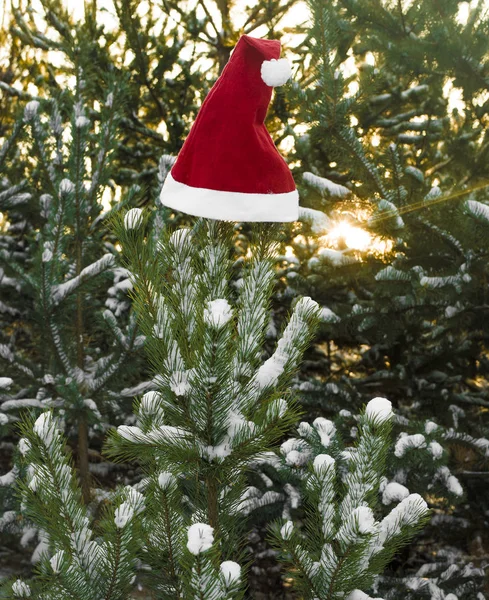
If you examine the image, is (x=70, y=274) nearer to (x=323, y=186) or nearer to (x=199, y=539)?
(x=323, y=186)

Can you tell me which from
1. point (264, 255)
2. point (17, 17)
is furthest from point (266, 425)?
point (17, 17)

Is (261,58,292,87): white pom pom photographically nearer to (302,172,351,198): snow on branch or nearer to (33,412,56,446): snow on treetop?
(33,412,56,446): snow on treetop

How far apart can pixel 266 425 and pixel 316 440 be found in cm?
101

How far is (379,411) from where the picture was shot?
59.0 inches

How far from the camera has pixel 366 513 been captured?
1281 millimetres

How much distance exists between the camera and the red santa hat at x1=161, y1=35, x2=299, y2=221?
143cm

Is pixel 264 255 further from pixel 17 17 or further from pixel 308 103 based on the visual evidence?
pixel 17 17

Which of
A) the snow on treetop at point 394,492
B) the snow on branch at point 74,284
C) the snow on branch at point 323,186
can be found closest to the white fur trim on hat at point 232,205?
the snow on treetop at point 394,492

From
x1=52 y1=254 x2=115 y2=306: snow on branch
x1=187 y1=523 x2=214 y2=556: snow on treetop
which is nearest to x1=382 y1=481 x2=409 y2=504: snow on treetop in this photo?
x1=187 y1=523 x2=214 y2=556: snow on treetop

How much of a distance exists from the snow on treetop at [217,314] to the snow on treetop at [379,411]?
0.54 m

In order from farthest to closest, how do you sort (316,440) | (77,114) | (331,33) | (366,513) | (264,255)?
(77,114), (331,33), (316,440), (264,255), (366,513)

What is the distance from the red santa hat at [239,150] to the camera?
1435mm

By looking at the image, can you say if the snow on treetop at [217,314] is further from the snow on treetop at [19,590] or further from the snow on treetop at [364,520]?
the snow on treetop at [19,590]

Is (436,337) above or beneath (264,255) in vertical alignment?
beneath
